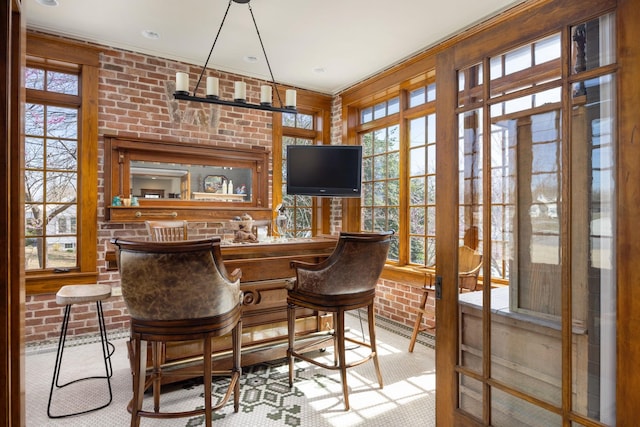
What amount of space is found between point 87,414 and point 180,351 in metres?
0.62

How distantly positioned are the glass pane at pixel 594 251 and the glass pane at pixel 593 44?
0.06m

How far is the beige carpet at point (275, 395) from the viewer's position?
7.35 ft

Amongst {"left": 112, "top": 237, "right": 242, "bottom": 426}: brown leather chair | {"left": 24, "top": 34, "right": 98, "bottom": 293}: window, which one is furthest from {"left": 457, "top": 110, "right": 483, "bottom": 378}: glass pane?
{"left": 24, "top": 34, "right": 98, "bottom": 293}: window

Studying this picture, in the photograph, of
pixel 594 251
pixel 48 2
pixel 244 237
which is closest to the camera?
pixel 594 251

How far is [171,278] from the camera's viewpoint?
1.76m

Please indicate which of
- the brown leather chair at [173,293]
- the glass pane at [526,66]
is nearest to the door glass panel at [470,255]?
the glass pane at [526,66]

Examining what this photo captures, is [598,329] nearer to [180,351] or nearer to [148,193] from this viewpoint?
[180,351]

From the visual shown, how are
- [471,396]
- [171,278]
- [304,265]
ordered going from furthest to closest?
[304,265], [171,278], [471,396]

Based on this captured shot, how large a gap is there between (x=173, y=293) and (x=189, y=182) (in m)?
2.75

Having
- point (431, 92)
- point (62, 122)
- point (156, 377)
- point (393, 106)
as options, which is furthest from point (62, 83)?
point (431, 92)

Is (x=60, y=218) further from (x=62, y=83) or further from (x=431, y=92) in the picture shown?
(x=431, y=92)

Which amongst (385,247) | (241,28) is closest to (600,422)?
(385,247)

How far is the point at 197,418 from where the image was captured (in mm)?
2248

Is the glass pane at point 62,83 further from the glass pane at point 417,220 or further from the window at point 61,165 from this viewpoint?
the glass pane at point 417,220
